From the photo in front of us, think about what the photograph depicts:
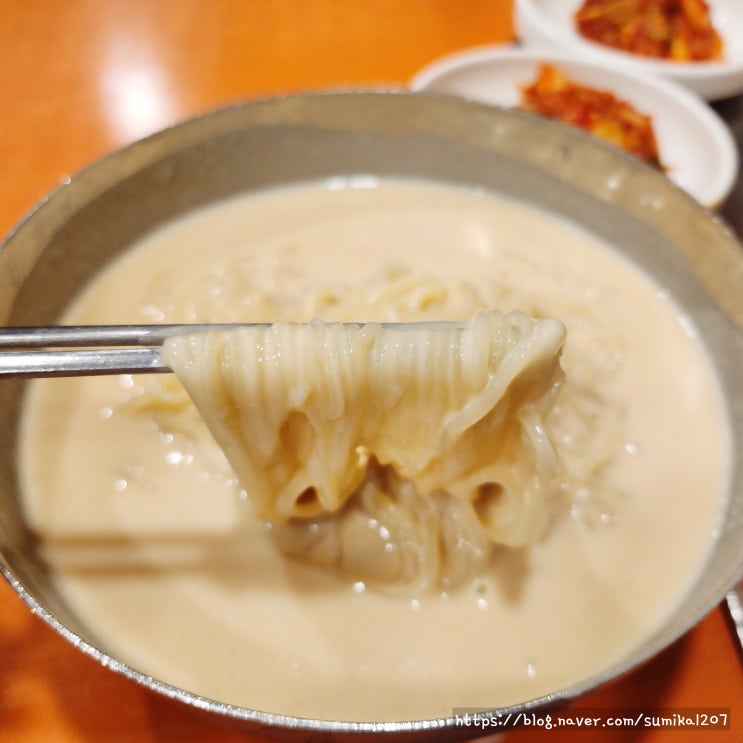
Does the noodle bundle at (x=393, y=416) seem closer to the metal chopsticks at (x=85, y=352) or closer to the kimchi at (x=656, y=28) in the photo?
the metal chopsticks at (x=85, y=352)

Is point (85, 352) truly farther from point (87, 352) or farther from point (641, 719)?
point (641, 719)

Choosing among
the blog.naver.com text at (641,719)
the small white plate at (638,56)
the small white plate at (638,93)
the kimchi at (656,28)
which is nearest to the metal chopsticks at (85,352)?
the blog.naver.com text at (641,719)

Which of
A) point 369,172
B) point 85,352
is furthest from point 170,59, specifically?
point 85,352

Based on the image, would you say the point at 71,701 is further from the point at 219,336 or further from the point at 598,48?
the point at 598,48

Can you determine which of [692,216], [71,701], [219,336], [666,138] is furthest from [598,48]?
[71,701]

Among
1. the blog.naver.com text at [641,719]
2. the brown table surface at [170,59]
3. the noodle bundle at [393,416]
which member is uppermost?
the brown table surface at [170,59]

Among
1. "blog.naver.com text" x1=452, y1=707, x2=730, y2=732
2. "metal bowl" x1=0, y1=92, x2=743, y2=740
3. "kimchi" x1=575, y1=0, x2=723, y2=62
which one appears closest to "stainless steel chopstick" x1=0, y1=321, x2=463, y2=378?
"metal bowl" x1=0, y1=92, x2=743, y2=740
